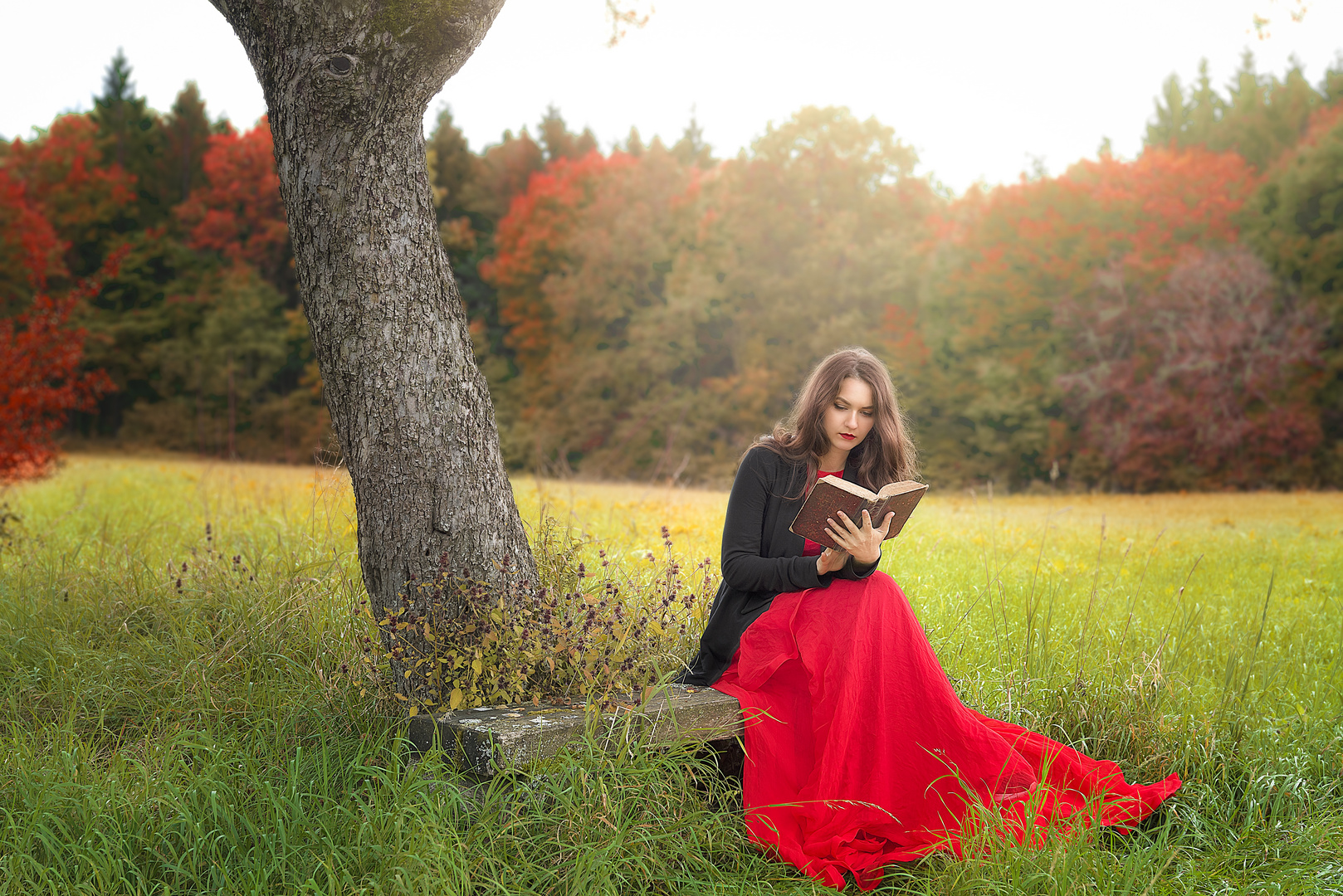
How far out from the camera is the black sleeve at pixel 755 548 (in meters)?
2.92

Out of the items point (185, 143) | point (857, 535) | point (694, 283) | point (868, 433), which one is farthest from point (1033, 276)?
point (185, 143)

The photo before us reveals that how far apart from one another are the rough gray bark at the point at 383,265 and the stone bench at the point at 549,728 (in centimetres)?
45

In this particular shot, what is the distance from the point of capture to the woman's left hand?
2.68 meters

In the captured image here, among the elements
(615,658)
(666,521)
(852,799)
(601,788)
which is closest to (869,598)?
(852,799)

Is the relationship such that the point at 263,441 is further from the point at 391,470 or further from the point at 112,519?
the point at 391,470

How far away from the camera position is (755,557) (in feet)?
9.85

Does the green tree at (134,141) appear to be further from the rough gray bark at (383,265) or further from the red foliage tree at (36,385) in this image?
the rough gray bark at (383,265)

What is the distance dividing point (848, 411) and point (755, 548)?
0.60 meters

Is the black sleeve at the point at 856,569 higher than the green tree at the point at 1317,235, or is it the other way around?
the green tree at the point at 1317,235

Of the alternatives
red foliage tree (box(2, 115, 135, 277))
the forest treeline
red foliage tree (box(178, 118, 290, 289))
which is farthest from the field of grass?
red foliage tree (box(2, 115, 135, 277))

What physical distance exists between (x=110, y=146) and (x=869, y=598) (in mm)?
34942

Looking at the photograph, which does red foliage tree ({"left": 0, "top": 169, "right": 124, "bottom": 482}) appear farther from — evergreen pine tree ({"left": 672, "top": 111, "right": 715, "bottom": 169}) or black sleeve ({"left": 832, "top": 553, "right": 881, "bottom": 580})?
evergreen pine tree ({"left": 672, "top": 111, "right": 715, "bottom": 169})

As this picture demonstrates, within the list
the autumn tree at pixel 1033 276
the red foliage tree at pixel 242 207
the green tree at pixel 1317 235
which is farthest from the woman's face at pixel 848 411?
the red foliage tree at pixel 242 207

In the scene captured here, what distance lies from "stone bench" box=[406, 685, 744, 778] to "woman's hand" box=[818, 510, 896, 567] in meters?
0.61
